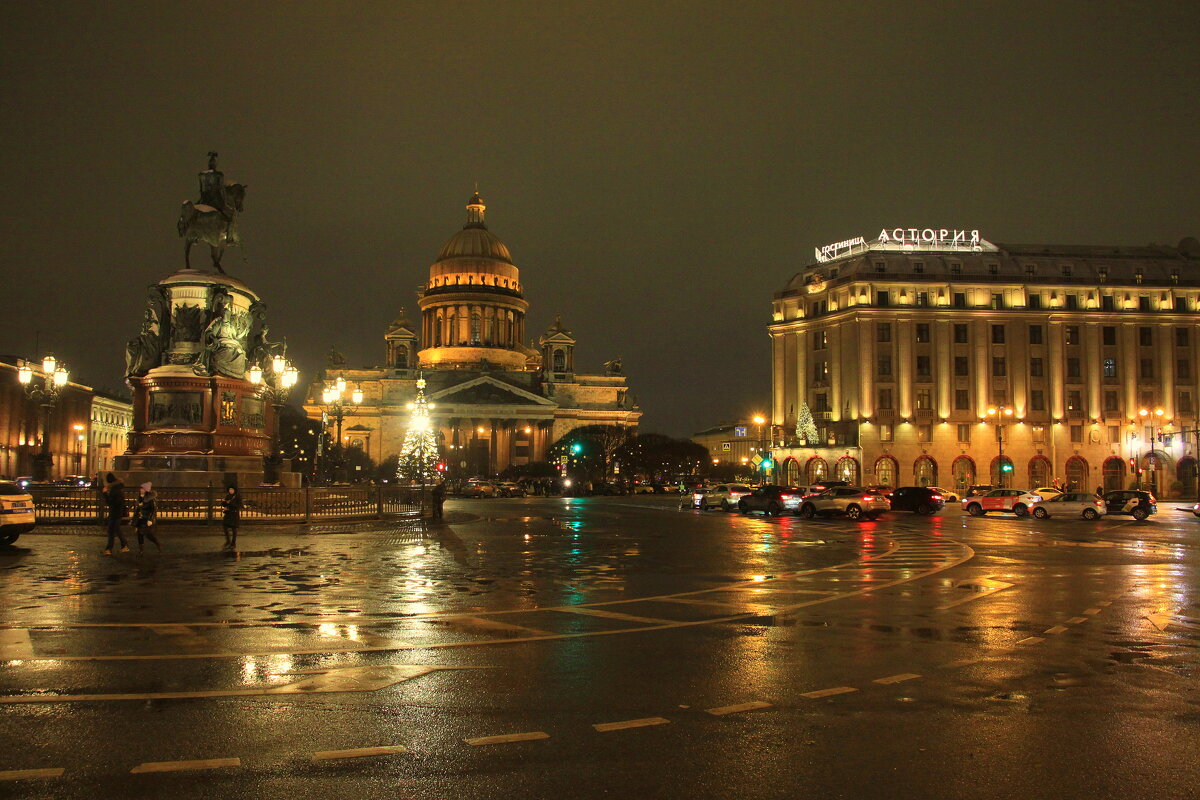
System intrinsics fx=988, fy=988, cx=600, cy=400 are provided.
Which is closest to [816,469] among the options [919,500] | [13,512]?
[919,500]

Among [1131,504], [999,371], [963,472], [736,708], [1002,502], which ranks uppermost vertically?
[999,371]

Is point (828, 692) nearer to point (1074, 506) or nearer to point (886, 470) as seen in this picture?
point (1074, 506)

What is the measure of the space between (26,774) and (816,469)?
275ft

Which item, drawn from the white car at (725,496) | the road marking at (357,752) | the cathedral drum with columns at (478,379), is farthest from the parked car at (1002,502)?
the cathedral drum with columns at (478,379)

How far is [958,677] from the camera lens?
32.0 feet

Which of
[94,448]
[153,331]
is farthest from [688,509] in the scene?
[94,448]

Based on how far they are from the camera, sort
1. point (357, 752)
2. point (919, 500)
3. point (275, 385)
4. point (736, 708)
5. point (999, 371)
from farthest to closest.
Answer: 1. point (999, 371)
2. point (919, 500)
3. point (275, 385)
4. point (736, 708)
5. point (357, 752)

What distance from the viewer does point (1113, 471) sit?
8488cm

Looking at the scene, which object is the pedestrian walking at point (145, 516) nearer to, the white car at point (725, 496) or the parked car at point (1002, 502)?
the white car at point (725, 496)

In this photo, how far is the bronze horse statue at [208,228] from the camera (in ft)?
113

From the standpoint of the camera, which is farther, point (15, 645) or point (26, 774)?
point (15, 645)

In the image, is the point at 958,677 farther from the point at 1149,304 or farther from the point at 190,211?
the point at 1149,304

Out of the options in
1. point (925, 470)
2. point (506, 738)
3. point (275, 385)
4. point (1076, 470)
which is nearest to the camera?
point (506, 738)

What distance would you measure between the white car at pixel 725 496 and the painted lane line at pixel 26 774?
160ft
